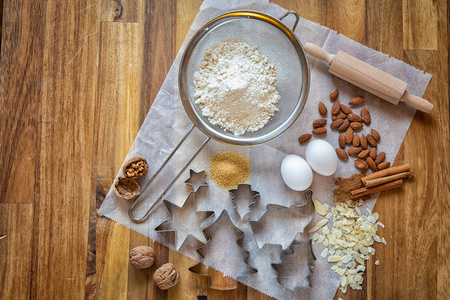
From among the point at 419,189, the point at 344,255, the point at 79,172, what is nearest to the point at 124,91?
the point at 79,172

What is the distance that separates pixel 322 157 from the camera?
1.11 metres

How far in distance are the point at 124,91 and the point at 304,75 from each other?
59 cm

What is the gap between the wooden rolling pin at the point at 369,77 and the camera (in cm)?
114

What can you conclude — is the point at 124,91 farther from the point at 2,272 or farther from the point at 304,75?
the point at 2,272

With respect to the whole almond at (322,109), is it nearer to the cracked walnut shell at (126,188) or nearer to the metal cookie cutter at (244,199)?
the metal cookie cutter at (244,199)

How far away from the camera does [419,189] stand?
3.95ft

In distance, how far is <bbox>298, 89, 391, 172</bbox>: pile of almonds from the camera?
1.19 m

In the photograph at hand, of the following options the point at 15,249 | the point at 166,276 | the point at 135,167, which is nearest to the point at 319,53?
the point at 135,167

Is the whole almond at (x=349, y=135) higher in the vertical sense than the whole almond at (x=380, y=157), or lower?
higher

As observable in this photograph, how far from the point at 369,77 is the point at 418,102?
18cm

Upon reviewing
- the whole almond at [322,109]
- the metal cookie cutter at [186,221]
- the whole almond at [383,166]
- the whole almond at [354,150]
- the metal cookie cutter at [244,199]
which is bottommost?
the metal cookie cutter at [186,221]

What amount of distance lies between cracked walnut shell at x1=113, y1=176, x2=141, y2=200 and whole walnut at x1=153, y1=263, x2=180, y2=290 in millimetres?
247

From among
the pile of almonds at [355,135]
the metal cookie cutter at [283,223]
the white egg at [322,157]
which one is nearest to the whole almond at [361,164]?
the pile of almonds at [355,135]

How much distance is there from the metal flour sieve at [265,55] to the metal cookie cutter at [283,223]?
0.84ft
